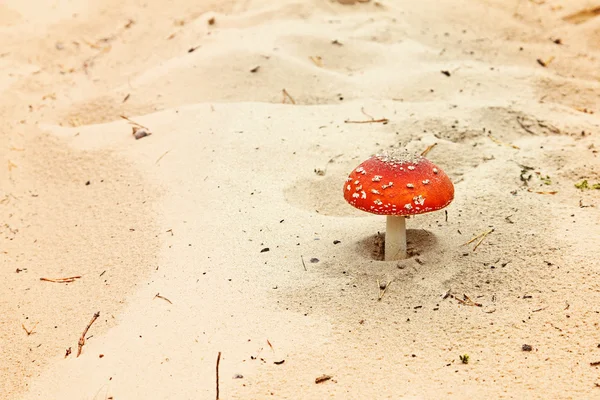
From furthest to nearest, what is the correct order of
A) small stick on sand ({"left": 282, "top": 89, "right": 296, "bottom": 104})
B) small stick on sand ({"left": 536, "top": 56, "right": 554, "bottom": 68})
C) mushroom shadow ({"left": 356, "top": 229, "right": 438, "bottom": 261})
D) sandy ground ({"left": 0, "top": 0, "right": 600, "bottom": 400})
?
small stick on sand ({"left": 536, "top": 56, "right": 554, "bottom": 68}) → small stick on sand ({"left": 282, "top": 89, "right": 296, "bottom": 104}) → mushroom shadow ({"left": 356, "top": 229, "right": 438, "bottom": 261}) → sandy ground ({"left": 0, "top": 0, "right": 600, "bottom": 400})

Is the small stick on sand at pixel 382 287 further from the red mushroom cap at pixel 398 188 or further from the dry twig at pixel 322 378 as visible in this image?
the dry twig at pixel 322 378

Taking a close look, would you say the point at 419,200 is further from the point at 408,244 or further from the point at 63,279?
the point at 63,279

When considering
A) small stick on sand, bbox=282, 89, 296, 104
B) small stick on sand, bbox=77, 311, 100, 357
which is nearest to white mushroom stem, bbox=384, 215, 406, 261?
small stick on sand, bbox=77, 311, 100, 357

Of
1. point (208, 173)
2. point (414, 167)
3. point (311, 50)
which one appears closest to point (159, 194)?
point (208, 173)

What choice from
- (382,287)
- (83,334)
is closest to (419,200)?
(382,287)

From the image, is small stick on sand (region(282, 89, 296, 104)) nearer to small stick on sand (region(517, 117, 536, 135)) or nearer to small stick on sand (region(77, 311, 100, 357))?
small stick on sand (region(517, 117, 536, 135))

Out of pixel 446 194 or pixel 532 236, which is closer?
pixel 446 194

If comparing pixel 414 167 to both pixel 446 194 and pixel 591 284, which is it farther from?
pixel 591 284
